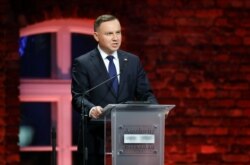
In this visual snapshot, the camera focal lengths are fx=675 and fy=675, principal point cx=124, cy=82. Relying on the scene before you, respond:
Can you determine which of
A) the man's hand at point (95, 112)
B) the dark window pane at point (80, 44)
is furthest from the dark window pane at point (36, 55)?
the man's hand at point (95, 112)

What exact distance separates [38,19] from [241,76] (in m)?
1.95

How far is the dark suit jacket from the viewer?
387 centimetres

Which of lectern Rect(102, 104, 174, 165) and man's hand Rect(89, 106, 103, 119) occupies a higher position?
man's hand Rect(89, 106, 103, 119)

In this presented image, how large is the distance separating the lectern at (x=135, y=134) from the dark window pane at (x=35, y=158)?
269cm

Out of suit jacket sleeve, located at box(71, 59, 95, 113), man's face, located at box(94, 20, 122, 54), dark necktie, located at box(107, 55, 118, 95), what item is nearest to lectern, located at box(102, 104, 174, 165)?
suit jacket sleeve, located at box(71, 59, 95, 113)

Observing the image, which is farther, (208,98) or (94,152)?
(208,98)

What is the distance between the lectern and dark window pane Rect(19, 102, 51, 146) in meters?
2.73

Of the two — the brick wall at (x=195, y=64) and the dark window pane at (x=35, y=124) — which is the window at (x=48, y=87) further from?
the brick wall at (x=195, y=64)

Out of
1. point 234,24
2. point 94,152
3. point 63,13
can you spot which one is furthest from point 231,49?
point 94,152

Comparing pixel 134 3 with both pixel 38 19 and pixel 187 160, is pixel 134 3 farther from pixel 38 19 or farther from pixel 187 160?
pixel 187 160

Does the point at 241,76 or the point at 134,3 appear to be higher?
the point at 134,3

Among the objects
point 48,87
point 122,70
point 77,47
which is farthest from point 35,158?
point 122,70

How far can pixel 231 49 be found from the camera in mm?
6309

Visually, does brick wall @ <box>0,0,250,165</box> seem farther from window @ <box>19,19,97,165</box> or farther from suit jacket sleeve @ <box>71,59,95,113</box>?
suit jacket sleeve @ <box>71,59,95,113</box>
